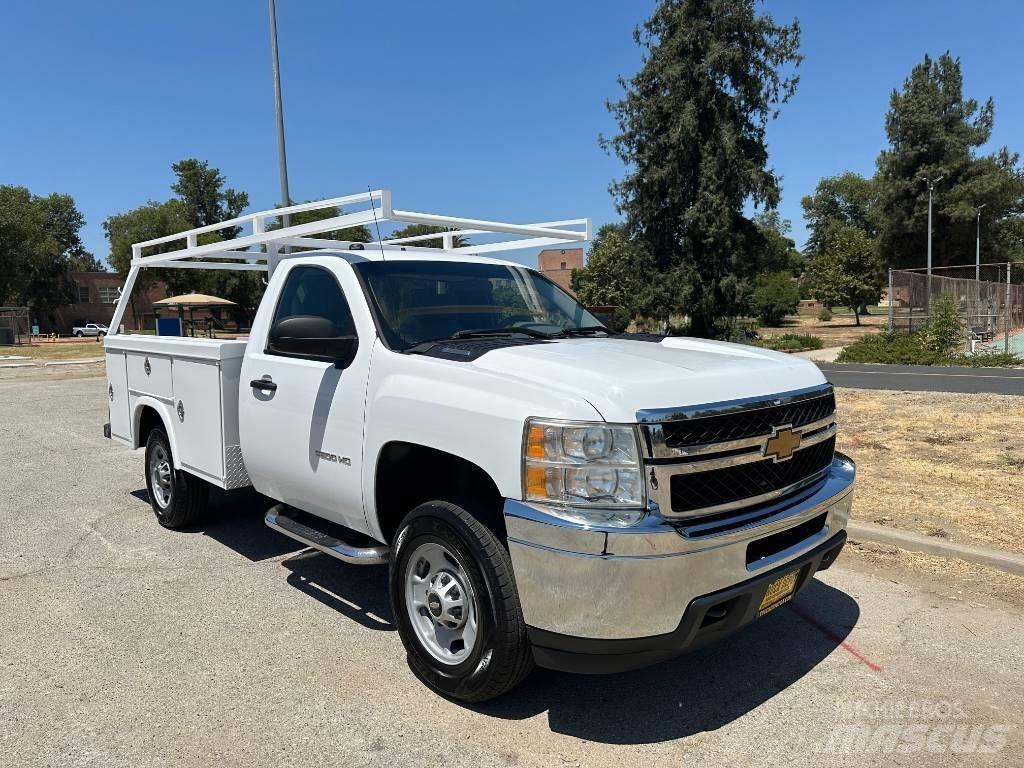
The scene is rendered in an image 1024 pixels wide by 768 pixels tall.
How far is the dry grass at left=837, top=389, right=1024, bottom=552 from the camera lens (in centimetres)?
552

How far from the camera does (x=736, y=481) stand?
3000mm

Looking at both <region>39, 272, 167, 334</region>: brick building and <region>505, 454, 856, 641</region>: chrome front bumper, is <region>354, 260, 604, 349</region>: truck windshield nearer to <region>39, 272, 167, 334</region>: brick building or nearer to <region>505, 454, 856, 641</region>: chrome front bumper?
<region>505, 454, 856, 641</region>: chrome front bumper

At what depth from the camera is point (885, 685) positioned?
11.3ft

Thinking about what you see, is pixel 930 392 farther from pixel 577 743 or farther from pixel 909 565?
pixel 577 743

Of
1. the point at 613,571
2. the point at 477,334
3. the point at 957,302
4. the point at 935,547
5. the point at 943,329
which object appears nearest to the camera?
the point at 613,571

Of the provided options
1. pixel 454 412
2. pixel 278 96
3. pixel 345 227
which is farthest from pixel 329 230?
pixel 278 96

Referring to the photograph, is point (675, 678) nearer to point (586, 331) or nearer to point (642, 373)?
point (642, 373)

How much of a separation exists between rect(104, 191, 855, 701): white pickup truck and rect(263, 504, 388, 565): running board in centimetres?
2

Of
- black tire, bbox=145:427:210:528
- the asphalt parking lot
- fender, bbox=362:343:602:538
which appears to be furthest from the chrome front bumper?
black tire, bbox=145:427:210:528

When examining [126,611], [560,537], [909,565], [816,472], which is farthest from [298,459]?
[909,565]

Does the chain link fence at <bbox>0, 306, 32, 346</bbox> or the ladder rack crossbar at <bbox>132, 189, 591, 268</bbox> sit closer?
the ladder rack crossbar at <bbox>132, 189, 591, 268</bbox>

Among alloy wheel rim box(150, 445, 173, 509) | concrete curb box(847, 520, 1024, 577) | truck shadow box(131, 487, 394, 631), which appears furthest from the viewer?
alloy wheel rim box(150, 445, 173, 509)

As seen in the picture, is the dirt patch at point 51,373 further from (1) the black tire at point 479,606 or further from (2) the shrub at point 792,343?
(2) the shrub at point 792,343

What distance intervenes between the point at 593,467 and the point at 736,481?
2.18 ft
